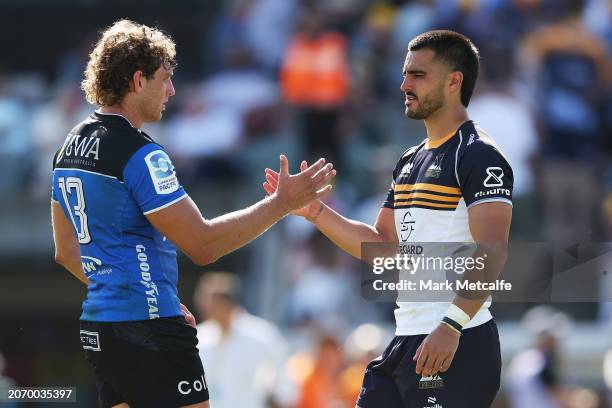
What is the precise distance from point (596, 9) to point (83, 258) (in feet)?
32.5

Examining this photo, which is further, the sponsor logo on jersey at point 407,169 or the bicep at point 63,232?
the sponsor logo on jersey at point 407,169

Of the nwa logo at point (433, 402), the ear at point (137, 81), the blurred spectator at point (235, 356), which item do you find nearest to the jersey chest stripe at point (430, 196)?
the nwa logo at point (433, 402)

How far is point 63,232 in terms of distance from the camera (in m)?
6.26

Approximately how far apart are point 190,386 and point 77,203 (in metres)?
1.00

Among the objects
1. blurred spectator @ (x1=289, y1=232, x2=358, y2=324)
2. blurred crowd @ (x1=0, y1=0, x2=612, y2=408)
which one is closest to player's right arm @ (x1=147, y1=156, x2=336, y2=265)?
blurred crowd @ (x1=0, y1=0, x2=612, y2=408)

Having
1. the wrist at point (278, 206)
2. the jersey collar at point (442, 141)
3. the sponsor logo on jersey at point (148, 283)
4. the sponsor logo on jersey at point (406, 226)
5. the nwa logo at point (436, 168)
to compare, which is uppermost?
the jersey collar at point (442, 141)

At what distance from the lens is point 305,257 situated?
13047 mm

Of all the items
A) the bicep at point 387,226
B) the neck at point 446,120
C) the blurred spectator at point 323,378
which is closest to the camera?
the neck at point 446,120

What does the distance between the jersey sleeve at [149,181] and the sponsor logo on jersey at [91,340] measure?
2.06ft

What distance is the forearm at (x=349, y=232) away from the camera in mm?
6598

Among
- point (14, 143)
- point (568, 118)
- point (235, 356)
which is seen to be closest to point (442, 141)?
point (235, 356)

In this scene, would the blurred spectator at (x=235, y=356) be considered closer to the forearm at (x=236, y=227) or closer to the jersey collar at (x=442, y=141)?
the forearm at (x=236, y=227)

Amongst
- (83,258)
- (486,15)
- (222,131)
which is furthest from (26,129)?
(83,258)

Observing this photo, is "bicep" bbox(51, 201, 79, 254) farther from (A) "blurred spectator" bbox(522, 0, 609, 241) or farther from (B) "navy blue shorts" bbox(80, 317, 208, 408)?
(A) "blurred spectator" bbox(522, 0, 609, 241)
